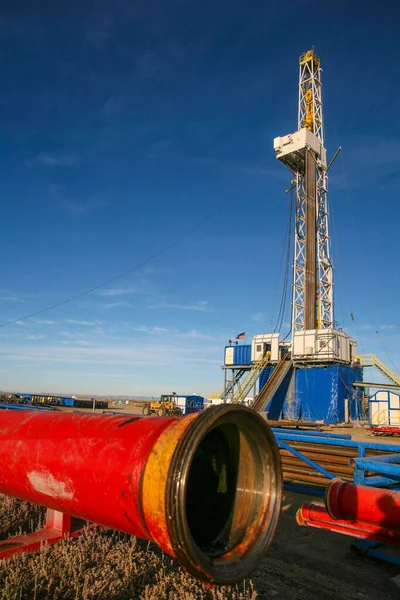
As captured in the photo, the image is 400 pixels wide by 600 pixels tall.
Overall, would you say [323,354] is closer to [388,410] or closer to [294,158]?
[388,410]

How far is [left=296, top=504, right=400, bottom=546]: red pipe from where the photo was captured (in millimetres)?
3486

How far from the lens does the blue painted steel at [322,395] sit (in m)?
26.4

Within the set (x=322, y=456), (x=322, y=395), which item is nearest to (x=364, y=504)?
(x=322, y=456)

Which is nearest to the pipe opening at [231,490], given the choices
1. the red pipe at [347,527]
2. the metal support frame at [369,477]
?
the red pipe at [347,527]

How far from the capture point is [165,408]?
34156 millimetres

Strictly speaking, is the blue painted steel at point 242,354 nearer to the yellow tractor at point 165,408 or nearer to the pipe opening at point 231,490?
the yellow tractor at point 165,408

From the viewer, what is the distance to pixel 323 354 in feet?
88.2

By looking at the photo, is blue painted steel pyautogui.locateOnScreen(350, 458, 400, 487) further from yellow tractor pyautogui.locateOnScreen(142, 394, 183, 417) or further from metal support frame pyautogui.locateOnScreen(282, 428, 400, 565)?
yellow tractor pyautogui.locateOnScreen(142, 394, 183, 417)

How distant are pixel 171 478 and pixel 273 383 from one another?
2517 cm

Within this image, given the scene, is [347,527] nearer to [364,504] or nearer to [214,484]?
[364,504]

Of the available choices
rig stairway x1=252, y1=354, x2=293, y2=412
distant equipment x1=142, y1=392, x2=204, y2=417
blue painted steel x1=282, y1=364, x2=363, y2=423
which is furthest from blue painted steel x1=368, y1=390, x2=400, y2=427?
distant equipment x1=142, y1=392, x2=204, y2=417

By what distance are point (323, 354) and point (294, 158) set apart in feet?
56.0

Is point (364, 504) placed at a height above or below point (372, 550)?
above

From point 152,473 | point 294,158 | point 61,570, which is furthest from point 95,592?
point 294,158
